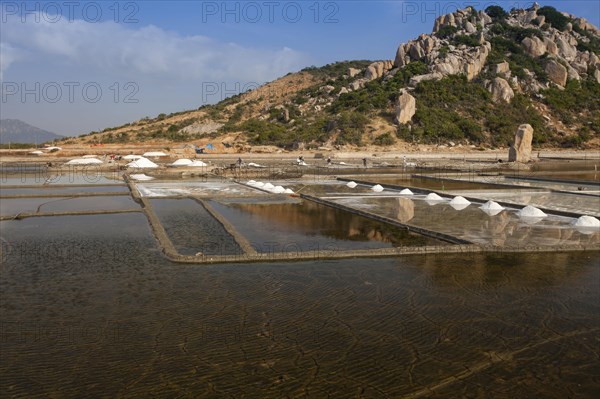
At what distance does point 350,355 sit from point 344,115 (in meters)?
48.3

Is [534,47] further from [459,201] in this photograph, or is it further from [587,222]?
[587,222]

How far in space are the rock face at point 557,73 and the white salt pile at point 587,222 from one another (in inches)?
2364

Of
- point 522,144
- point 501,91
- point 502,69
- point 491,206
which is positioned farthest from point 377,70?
point 491,206

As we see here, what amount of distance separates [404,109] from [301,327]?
4822cm

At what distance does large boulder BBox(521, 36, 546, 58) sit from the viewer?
222 ft

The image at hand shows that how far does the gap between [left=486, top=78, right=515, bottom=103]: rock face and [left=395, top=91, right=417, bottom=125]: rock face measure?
13753 millimetres

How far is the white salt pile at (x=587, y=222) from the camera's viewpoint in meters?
11.3

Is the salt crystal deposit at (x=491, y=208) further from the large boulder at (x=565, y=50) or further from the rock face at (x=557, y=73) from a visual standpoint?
the large boulder at (x=565, y=50)

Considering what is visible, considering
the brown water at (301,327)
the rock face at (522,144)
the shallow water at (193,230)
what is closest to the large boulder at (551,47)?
the rock face at (522,144)

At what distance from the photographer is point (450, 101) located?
188ft

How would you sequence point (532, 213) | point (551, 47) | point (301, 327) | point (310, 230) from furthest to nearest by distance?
point (551, 47) < point (532, 213) < point (310, 230) < point (301, 327)

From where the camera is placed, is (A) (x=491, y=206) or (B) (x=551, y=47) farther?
(B) (x=551, y=47)

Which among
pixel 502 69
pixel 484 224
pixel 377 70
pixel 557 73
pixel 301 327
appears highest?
pixel 377 70

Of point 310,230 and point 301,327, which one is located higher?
point 310,230
